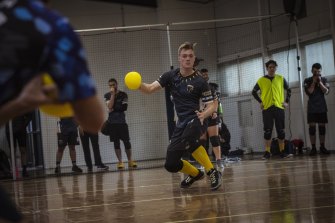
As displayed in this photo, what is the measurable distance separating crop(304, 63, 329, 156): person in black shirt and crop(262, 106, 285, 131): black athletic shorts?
69 cm

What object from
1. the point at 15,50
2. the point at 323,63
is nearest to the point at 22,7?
the point at 15,50

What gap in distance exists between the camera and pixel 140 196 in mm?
6090

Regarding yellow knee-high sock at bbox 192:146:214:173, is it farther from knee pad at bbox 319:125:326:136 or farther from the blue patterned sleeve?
knee pad at bbox 319:125:326:136

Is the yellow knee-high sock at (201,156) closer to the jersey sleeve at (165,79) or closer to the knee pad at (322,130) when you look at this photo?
the jersey sleeve at (165,79)

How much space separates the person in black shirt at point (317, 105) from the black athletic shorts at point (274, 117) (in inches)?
27.3

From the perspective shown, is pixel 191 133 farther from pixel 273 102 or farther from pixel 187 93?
pixel 273 102

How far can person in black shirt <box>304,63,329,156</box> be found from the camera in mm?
11109

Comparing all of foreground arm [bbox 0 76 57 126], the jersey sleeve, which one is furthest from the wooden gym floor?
foreground arm [bbox 0 76 57 126]

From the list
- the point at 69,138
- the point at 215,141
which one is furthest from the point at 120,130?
the point at 215,141

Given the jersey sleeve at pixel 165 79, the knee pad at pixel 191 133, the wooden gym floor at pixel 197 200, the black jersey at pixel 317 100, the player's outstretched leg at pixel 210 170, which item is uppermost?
the jersey sleeve at pixel 165 79

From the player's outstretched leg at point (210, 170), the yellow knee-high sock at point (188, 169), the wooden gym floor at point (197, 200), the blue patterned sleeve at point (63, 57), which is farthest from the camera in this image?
the yellow knee-high sock at point (188, 169)

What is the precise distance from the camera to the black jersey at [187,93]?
631 cm

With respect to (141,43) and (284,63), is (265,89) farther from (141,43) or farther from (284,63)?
(141,43)

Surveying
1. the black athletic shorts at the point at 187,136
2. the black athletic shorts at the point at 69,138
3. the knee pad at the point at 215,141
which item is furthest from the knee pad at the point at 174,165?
the black athletic shorts at the point at 69,138
